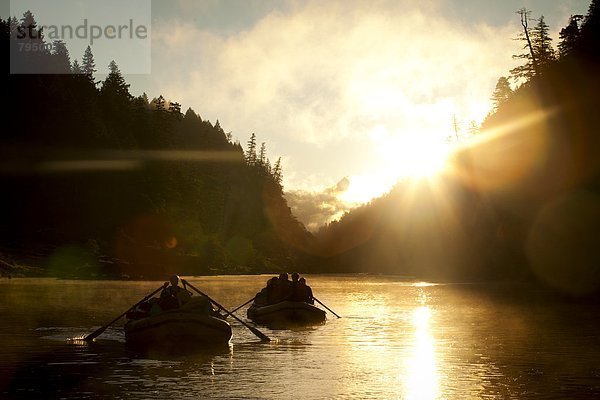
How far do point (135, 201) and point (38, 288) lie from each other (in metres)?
52.6

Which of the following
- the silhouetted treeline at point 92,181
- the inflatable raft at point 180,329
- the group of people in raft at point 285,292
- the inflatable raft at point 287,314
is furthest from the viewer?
the silhouetted treeline at point 92,181

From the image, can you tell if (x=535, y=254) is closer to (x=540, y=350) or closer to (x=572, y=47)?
(x=572, y=47)

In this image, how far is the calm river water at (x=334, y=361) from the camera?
15703 millimetres

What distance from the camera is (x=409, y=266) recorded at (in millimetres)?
162000

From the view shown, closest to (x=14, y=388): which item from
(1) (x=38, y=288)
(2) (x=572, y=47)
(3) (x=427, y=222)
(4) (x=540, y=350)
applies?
(4) (x=540, y=350)

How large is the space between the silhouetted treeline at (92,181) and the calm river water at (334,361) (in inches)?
2058

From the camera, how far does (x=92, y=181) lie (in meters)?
102

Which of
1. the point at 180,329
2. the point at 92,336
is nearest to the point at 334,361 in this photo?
the point at 180,329

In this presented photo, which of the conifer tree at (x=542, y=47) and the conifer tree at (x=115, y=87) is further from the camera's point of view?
the conifer tree at (x=115, y=87)

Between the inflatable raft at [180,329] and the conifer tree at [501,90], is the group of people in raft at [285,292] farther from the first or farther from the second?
the conifer tree at [501,90]

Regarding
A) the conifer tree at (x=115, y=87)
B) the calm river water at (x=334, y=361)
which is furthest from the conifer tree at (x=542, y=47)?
the conifer tree at (x=115, y=87)

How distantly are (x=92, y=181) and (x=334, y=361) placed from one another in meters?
87.9

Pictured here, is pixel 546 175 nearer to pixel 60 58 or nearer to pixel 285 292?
pixel 285 292

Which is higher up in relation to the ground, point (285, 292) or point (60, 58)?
point (60, 58)
